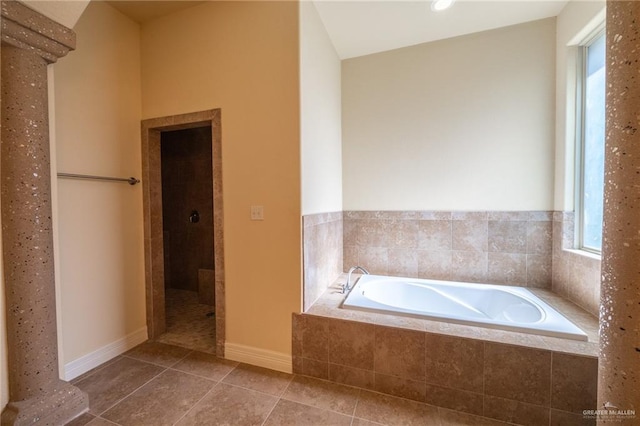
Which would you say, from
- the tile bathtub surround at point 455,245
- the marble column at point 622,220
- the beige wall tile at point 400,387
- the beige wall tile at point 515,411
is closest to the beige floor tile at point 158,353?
the beige wall tile at point 400,387

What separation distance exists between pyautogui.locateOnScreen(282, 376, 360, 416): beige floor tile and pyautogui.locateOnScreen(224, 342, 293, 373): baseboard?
0.13 m

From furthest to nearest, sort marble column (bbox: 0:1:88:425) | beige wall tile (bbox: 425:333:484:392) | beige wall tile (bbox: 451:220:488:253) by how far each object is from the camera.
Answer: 1. beige wall tile (bbox: 451:220:488:253)
2. beige wall tile (bbox: 425:333:484:392)
3. marble column (bbox: 0:1:88:425)

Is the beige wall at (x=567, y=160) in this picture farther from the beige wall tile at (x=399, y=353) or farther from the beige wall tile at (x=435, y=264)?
the beige wall tile at (x=399, y=353)

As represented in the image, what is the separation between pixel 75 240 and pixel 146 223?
48 cm

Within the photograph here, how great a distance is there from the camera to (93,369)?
5.80 ft

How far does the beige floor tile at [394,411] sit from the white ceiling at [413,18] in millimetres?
2762

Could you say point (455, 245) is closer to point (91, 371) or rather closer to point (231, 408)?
point (231, 408)

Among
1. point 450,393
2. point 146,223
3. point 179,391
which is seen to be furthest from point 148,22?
point 450,393

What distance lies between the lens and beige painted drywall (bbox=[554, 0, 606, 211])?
1869mm

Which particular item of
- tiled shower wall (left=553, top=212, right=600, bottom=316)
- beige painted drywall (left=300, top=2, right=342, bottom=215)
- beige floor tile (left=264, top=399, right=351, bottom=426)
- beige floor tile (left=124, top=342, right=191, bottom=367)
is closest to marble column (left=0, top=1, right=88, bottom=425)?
beige floor tile (left=124, top=342, right=191, bottom=367)

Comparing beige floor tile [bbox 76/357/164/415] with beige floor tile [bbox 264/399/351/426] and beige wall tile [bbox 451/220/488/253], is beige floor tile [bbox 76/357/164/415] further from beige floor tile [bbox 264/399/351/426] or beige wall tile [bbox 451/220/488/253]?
beige wall tile [bbox 451/220/488/253]

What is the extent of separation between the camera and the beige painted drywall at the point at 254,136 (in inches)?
67.0

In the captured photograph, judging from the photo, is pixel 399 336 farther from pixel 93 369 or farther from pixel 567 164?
pixel 93 369

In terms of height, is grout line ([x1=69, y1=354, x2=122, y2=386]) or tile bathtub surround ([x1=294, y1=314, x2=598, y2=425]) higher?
tile bathtub surround ([x1=294, y1=314, x2=598, y2=425])
